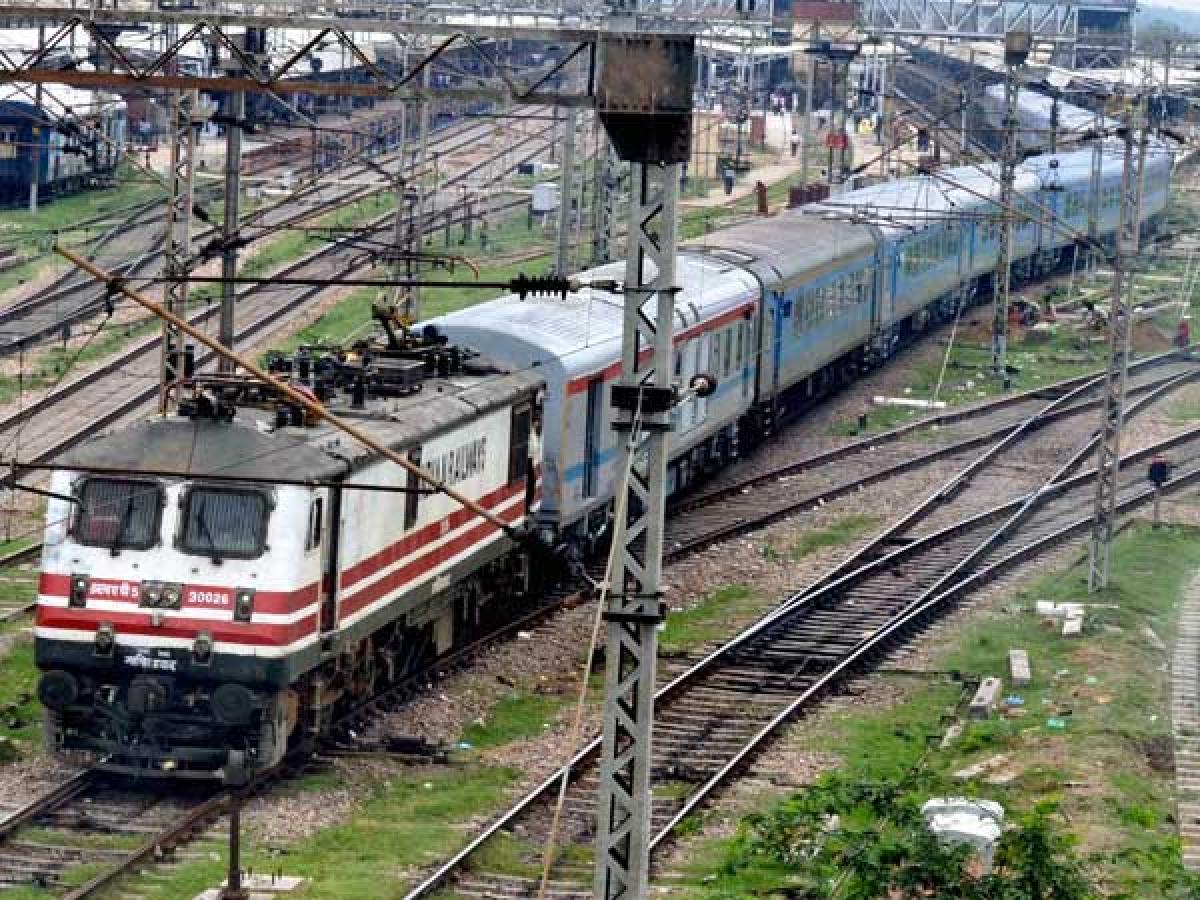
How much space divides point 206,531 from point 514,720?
4.79m

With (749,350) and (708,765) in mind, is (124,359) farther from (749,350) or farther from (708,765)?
(708,765)

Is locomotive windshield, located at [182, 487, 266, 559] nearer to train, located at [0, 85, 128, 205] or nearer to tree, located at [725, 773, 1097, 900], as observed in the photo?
tree, located at [725, 773, 1097, 900]

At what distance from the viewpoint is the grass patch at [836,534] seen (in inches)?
1384

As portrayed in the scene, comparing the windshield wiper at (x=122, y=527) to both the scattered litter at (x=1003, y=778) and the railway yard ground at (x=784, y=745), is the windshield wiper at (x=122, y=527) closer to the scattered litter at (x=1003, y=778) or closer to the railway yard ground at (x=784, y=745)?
the railway yard ground at (x=784, y=745)

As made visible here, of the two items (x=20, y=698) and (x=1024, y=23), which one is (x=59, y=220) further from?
(x=1024, y=23)

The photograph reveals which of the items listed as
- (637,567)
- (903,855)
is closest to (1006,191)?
(903,855)

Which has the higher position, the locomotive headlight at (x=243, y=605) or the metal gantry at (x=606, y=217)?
the metal gantry at (x=606, y=217)

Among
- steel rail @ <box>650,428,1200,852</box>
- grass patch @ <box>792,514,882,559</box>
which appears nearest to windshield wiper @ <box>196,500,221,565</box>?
steel rail @ <box>650,428,1200,852</box>

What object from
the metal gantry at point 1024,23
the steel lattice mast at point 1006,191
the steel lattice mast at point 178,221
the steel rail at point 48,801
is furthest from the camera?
the metal gantry at point 1024,23

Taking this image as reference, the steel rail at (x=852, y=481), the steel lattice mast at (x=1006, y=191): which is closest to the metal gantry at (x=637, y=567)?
the steel rail at (x=852, y=481)

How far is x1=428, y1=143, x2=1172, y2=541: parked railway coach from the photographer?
3006cm

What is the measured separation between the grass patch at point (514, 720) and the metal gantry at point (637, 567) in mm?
8965

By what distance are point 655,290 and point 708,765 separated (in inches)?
391

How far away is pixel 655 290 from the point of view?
14.7 m
